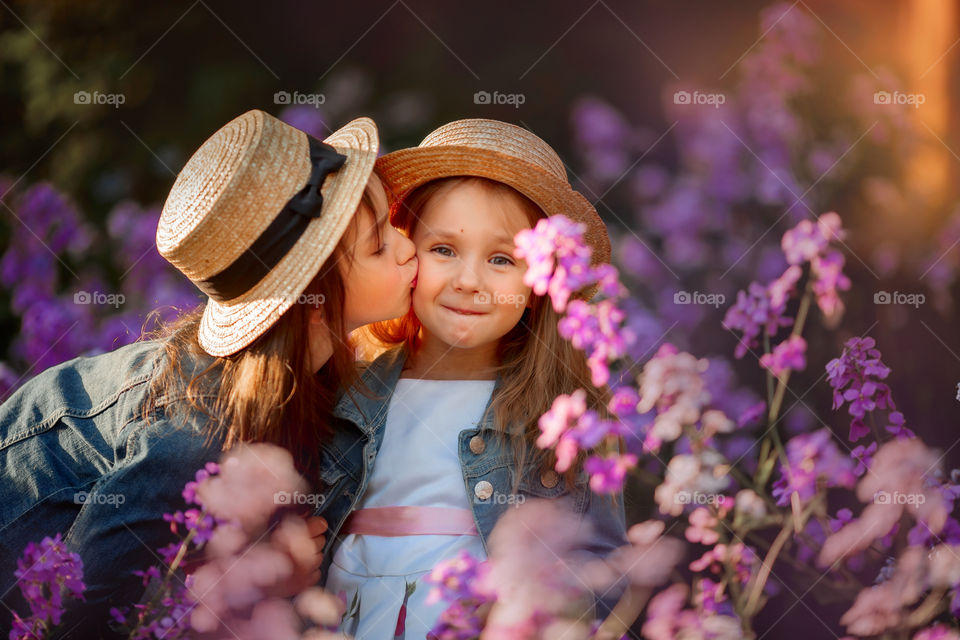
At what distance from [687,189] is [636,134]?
12.5 inches

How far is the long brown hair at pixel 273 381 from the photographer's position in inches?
76.8

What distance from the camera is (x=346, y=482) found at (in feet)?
6.98

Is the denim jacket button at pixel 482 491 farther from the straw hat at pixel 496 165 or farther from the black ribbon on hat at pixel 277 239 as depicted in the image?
the black ribbon on hat at pixel 277 239

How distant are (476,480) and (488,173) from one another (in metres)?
0.67

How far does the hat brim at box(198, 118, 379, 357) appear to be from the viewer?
1887 mm

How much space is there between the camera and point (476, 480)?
2.07 meters

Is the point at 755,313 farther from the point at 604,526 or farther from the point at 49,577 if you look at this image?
the point at 49,577

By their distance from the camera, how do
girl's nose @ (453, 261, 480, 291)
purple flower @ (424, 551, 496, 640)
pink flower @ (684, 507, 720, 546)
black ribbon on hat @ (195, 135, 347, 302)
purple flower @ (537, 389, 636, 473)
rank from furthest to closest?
girl's nose @ (453, 261, 480, 291) < black ribbon on hat @ (195, 135, 347, 302) < pink flower @ (684, 507, 720, 546) < purple flower @ (424, 551, 496, 640) < purple flower @ (537, 389, 636, 473)

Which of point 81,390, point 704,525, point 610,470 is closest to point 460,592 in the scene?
point 610,470

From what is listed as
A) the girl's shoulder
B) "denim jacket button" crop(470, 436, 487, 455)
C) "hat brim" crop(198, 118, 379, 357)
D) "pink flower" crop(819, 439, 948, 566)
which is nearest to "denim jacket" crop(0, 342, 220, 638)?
the girl's shoulder

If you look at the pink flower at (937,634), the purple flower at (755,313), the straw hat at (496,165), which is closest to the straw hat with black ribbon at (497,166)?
the straw hat at (496,165)

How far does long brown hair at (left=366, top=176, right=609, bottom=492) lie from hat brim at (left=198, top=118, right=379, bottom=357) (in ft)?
0.81

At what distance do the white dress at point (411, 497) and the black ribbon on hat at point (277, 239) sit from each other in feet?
→ 1.56

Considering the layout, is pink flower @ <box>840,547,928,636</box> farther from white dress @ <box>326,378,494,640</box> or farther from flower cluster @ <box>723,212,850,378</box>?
white dress @ <box>326,378,494,640</box>
